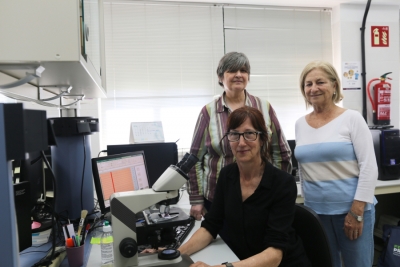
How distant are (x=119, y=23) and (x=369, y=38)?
2738 mm

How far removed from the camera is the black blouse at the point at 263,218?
114cm

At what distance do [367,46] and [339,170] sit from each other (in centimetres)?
243

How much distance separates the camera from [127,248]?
2.86 feet

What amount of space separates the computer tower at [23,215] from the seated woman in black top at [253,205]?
573mm

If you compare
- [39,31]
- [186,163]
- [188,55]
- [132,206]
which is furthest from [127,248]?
[188,55]

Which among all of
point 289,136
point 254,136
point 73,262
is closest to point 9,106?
point 73,262

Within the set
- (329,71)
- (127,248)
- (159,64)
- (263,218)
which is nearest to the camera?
(127,248)

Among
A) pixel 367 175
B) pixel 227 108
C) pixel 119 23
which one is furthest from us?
pixel 119 23

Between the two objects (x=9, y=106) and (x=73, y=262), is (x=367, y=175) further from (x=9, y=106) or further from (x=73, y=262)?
(x=9, y=106)

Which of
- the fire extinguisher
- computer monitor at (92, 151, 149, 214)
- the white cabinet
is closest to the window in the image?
the fire extinguisher

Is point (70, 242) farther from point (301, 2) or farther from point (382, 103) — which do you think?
point (382, 103)

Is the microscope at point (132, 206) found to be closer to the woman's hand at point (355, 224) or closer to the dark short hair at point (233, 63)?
the dark short hair at point (233, 63)

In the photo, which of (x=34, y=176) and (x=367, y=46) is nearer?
(x=34, y=176)

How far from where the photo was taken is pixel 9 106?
47 cm
